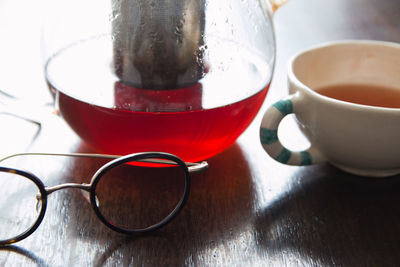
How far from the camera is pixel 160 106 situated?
1.43 feet

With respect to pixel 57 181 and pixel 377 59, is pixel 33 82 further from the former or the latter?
pixel 377 59

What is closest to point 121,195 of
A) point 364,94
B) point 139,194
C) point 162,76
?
point 139,194

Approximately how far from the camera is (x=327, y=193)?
18.6 inches

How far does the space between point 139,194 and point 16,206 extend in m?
0.11

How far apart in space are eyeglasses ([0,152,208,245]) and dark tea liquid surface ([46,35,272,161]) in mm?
23

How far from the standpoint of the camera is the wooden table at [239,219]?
0.39 metres

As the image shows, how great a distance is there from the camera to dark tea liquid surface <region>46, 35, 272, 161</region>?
432mm

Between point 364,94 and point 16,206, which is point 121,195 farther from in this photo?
point 364,94

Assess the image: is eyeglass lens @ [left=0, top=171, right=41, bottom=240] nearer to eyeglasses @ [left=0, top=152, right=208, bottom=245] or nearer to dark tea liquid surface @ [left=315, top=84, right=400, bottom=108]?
eyeglasses @ [left=0, top=152, right=208, bottom=245]

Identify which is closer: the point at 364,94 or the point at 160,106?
the point at 160,106

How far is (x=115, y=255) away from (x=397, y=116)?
27cm

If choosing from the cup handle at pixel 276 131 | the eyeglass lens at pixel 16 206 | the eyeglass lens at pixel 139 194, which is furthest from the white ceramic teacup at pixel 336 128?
the eyeglass lens at pixel 16 206

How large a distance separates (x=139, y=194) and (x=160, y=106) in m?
0.09

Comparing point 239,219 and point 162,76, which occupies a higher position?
point 162,76
